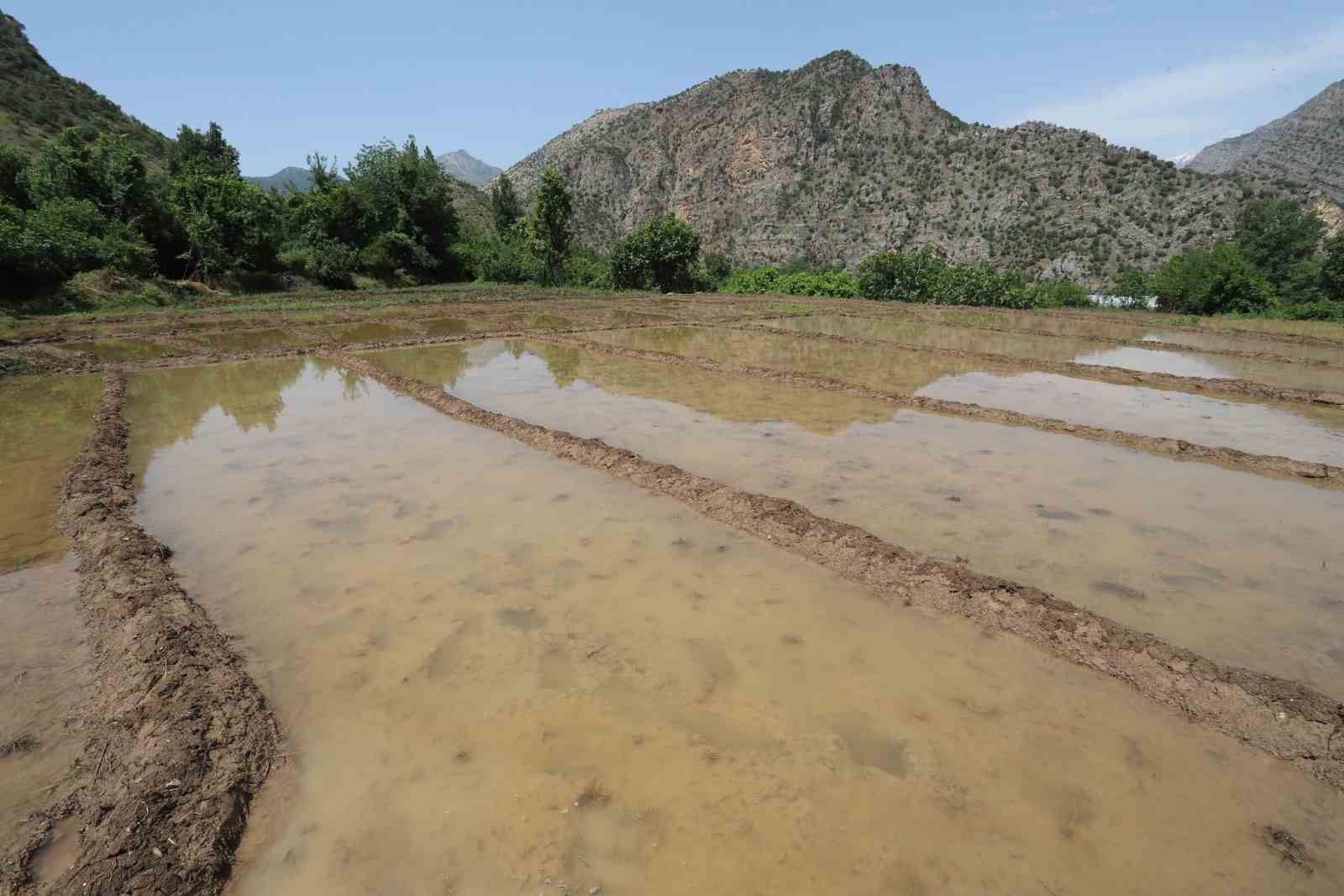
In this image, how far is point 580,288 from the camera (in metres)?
38.3

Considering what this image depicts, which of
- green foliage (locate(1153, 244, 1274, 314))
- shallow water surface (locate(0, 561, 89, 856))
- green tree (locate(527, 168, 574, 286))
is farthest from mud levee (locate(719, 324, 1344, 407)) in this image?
green tree (locate(527, 168, 574, 286))

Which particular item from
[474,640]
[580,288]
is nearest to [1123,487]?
[474,640]

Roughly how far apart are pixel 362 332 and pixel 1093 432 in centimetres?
2028

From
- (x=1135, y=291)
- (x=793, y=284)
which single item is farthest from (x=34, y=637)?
(x=1135, y=291)

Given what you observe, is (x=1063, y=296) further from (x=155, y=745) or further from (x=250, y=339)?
(x=155, y=745)

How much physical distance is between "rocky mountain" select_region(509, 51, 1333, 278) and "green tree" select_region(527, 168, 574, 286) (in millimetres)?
35454

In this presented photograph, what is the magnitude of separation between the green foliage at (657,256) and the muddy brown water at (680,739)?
3278 centimetres

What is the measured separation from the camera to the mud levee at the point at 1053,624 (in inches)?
144

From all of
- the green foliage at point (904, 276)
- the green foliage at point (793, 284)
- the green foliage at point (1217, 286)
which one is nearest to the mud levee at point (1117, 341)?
the green foliage at point (1217, 286)

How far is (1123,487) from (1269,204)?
158 ft

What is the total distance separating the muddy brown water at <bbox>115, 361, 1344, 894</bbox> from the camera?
2.92 m

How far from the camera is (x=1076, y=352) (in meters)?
17.6

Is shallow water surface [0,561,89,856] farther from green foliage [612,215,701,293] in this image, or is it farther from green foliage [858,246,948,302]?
green foliage [612,215,701,293]

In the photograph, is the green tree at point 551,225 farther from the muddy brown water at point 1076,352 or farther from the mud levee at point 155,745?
the mud levee at point 155,745
